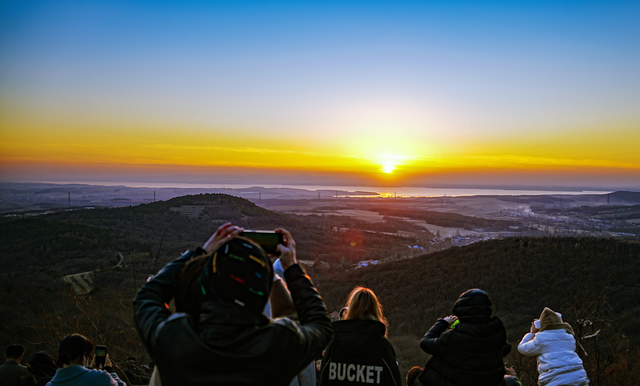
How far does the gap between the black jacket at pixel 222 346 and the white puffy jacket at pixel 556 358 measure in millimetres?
3130

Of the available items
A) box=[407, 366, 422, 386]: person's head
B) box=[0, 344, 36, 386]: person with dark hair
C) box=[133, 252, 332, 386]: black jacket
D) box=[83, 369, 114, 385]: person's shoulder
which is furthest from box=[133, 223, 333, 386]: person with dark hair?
box=[0, 344, 36, 386]: person with dark hair

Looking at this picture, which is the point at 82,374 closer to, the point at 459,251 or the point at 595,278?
the point at 595,278

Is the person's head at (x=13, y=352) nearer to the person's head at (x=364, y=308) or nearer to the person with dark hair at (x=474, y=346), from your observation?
the person's head at (x=364, y=308)

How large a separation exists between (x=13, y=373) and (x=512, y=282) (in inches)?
625

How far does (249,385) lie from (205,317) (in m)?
0.32

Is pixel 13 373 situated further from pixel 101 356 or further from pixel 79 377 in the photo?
pixel 79 377

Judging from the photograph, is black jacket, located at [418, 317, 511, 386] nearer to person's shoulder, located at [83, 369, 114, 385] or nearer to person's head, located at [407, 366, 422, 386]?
person's head, located at [407, 366, 422, 386]

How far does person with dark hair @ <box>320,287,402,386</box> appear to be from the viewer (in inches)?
122

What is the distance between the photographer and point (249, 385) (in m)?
1.58

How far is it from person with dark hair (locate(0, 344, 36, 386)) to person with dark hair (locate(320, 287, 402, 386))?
355cm

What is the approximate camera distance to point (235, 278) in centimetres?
156

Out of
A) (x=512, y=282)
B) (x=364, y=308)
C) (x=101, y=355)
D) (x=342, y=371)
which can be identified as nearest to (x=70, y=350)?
(x=101, y=355)

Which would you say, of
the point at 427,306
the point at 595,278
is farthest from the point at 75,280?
the point at 595,278

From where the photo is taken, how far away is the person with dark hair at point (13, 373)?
444 cm
